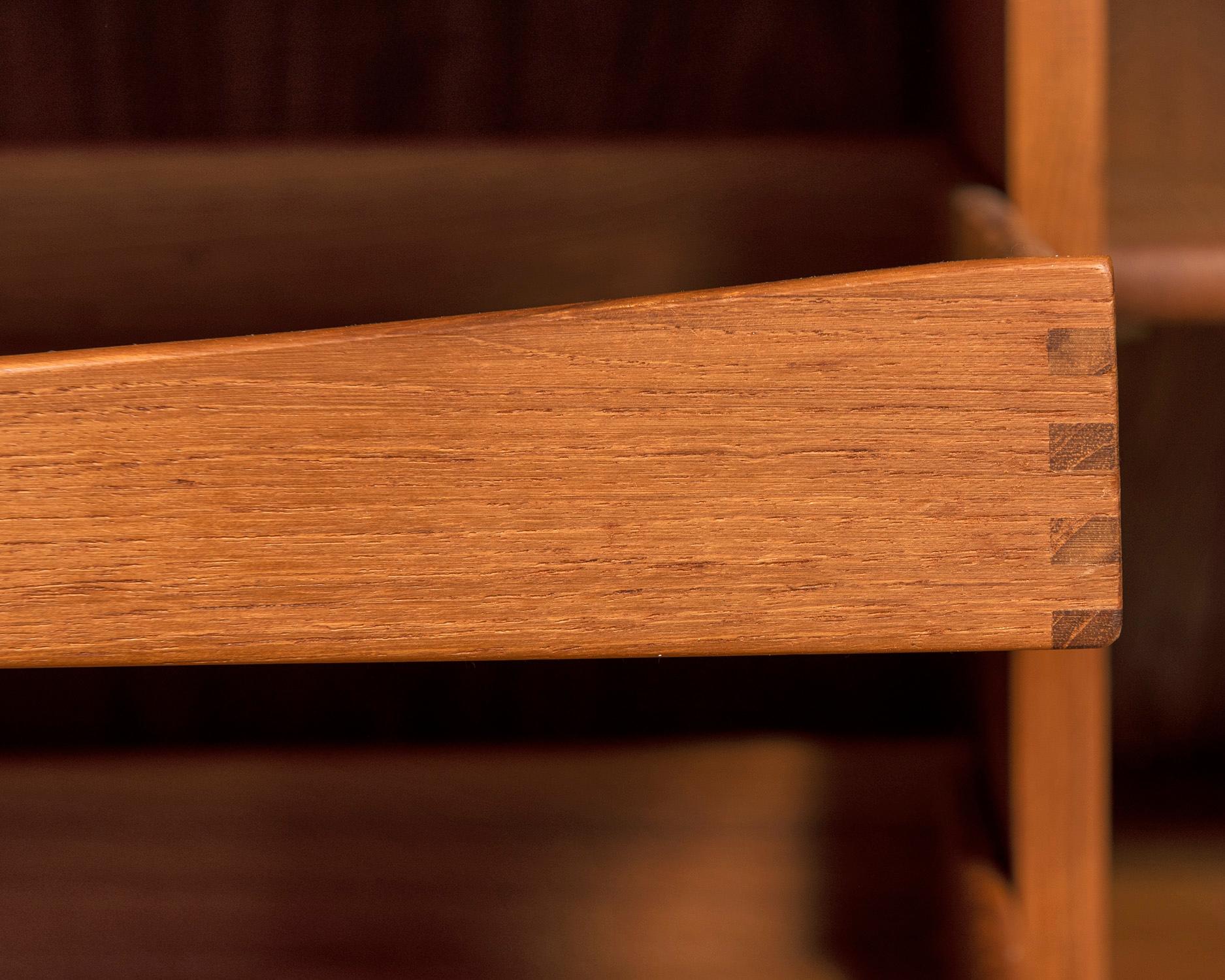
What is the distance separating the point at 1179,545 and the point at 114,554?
21.1 inches

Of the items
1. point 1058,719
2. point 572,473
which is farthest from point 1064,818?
point 572,473

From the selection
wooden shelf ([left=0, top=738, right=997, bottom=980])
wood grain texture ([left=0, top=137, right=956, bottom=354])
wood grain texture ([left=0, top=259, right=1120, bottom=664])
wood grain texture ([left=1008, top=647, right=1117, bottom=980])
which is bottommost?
wooden shelf ([left=0, top=738, right=997, bottom=980])

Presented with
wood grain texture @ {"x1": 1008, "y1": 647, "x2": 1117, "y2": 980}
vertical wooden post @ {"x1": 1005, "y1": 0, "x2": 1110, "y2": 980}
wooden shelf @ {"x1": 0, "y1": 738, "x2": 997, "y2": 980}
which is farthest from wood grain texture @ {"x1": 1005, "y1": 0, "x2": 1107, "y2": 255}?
wooden shelf @ {"x1": 0, "y1": 738, "x2": 997, "y2": 980}

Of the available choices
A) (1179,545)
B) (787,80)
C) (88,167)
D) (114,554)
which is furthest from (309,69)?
(1179,545)

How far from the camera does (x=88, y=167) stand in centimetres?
54

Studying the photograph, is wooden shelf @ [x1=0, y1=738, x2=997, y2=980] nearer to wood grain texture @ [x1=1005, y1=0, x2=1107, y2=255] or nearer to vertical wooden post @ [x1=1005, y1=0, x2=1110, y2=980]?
vertical wooden post @ [x1=1005, y1=0, x2=1110, y2=980]

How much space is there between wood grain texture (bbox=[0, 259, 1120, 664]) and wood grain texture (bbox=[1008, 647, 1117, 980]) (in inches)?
4.5

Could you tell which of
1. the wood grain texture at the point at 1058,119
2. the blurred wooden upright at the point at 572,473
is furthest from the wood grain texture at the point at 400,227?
the wood grain texture at the point at 1058,119

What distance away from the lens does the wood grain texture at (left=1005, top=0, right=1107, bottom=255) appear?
0.31 metres

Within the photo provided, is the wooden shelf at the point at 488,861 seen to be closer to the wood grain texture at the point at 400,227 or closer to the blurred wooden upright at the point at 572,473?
the blurred wooden upright at the point at 572,473

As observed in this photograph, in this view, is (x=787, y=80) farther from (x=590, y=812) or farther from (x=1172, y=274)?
(x=590, y=812)

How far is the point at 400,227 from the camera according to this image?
0.53m

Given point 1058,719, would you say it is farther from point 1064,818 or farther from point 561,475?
point 561,475

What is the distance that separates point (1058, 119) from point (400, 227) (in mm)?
318
